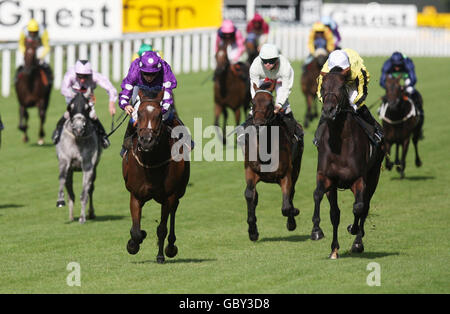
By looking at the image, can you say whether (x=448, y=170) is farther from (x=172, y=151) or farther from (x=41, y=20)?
(x=41, y=20)

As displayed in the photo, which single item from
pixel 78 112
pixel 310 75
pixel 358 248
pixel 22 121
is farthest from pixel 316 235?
pixel 22 121

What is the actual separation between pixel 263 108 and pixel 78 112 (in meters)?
3.70

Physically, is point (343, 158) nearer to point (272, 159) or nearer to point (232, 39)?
point (272, 159)

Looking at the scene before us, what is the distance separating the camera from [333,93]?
10883 millimetres

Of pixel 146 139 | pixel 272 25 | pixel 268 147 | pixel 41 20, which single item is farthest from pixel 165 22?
pixel 146 139

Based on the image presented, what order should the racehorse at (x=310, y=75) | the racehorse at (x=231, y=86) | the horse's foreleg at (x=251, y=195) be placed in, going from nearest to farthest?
→ the horse's foreleg at (x=251, y=195), the racehorse at (x=231, y=86), the racehorse at (x=310, y=75)

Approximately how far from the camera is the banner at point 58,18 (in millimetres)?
29047

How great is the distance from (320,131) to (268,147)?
1.24 metres

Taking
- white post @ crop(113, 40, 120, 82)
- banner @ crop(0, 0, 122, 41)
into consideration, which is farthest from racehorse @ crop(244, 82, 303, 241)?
white post @ crop(113, 40, 120, 82)

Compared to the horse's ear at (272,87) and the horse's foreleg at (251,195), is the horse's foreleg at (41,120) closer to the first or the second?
the horse's foreleg at (251,195)

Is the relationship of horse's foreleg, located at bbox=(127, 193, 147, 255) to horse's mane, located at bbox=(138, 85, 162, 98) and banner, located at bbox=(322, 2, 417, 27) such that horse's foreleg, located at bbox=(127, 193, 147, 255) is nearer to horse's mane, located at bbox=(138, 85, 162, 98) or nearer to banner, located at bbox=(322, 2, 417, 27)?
horse's mane, located at bbox=(138, 85, 162, 98)

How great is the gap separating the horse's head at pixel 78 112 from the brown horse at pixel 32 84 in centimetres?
699

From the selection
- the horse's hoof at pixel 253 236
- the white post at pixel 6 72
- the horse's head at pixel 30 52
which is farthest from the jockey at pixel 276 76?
the white post at pixel 6 72

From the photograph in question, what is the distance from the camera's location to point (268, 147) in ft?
41.8
